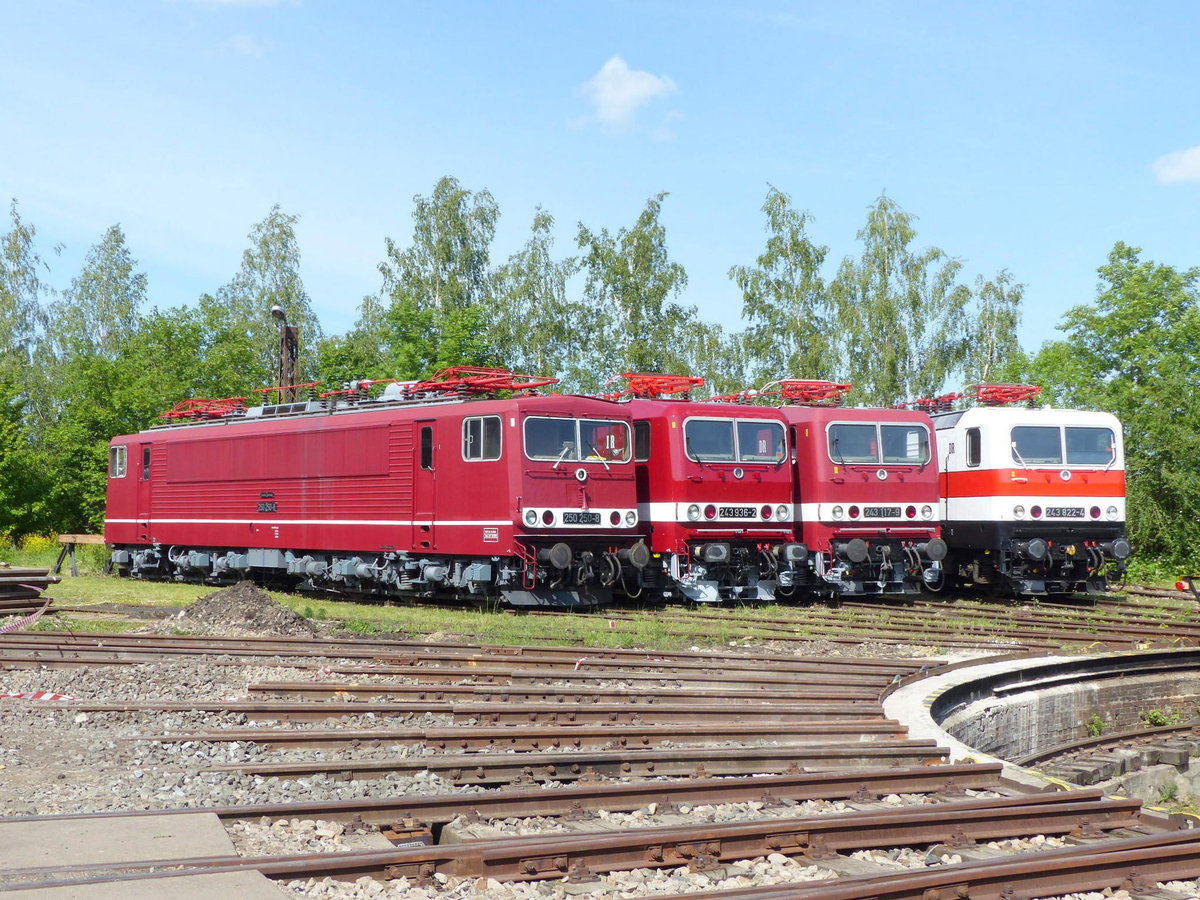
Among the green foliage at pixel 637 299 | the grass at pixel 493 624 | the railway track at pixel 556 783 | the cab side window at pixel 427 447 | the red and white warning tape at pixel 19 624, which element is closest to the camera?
the railway track at pixel 556 783

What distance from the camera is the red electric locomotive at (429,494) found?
1794 centimetres

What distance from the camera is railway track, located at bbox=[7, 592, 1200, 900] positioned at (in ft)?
19.0

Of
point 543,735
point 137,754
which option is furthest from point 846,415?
point 137,754

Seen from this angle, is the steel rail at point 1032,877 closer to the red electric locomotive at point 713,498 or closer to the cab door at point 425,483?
the red electric locomotive at point 713,498

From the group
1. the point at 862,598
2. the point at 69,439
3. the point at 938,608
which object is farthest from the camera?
the point at 69,439

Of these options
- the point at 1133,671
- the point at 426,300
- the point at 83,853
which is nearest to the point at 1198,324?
the point at 1133,671

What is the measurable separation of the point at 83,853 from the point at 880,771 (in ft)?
15.9

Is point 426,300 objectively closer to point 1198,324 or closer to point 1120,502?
point 1198,324

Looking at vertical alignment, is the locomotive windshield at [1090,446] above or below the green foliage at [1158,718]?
above

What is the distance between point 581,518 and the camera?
18.2 metres

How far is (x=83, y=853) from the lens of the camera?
561 centimetres

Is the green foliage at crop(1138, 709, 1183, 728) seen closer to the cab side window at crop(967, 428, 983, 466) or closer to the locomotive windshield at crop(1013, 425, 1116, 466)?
the locomotive windshield at crop(1013, 425, 1116, 466)

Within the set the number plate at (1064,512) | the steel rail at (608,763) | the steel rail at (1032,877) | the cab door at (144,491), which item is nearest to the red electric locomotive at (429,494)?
the cab door at (144,491)

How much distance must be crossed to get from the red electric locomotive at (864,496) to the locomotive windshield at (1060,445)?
1458mm
